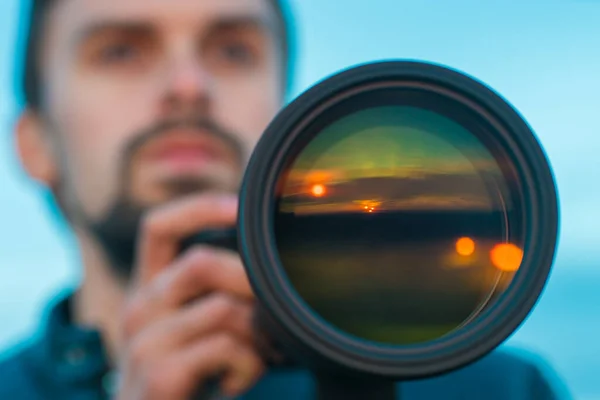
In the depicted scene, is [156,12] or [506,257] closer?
[506,257]

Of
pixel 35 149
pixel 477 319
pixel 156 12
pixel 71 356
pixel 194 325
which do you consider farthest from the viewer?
pixel 35 149

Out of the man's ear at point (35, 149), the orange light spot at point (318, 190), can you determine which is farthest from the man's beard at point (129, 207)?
the orange light spot at point (318, 190)

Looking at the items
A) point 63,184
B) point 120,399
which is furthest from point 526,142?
point 63,184

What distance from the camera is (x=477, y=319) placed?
1.53 ft

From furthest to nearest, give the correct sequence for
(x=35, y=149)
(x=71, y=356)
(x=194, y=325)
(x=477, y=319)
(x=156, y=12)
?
(x=35, y=149)
(x=156, y=12)
(x=71, y=356)
(x=194, y=325)
(x=477, y=319)

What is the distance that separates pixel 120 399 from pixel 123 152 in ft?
1.41

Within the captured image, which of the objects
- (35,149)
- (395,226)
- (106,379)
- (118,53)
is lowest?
(106,379)

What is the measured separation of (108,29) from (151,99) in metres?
0.14

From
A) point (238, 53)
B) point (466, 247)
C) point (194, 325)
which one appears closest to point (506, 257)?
point (466, 247)

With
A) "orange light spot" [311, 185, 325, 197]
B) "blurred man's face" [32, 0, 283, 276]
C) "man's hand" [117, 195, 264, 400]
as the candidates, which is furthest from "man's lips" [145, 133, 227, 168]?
"orange light spot" [311, 185, 325, 197]

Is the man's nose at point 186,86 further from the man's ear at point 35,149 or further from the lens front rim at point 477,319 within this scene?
the lens front rim at point 477,319

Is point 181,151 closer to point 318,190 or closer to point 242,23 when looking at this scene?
point 242,23

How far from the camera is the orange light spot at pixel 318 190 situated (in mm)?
510

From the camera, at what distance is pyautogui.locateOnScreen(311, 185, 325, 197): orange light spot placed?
0.51m
